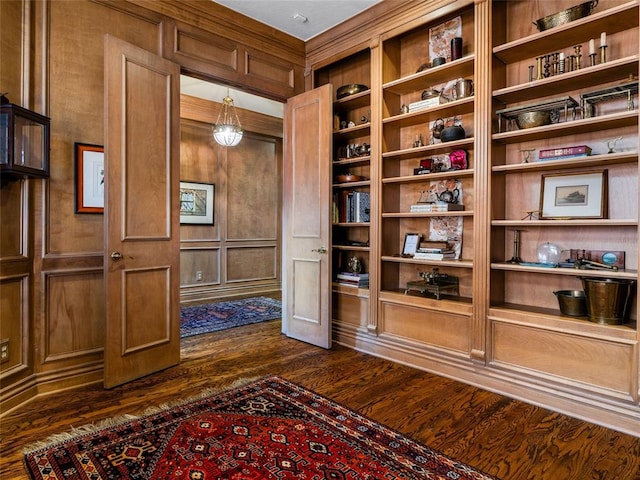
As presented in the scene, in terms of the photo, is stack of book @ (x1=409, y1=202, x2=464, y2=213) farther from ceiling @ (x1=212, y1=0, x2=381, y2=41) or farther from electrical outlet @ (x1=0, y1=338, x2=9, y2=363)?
electrical outlet @ (x1=0, y1=338, x2=9, y2=363)

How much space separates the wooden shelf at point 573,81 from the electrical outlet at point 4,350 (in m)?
3.74

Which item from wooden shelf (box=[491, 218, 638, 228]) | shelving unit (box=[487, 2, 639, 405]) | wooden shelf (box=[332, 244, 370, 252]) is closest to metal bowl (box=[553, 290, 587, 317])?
shelving unit (box=[487, 2, 639, 405])

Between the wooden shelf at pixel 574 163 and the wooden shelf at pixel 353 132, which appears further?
the wooden shelf at pixel 353 132

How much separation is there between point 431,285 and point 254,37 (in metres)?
2.91

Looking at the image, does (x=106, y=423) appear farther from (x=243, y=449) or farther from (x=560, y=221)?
(x=560, y=221)

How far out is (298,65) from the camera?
4254 millimetres

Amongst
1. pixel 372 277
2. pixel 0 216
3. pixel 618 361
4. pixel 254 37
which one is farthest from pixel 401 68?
pixel 0 216

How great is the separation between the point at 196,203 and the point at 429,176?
3.94 meters

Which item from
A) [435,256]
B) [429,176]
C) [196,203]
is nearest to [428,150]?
[429,176]

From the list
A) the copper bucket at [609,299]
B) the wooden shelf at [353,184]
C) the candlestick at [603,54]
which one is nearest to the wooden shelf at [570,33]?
the candlestick at [603,54]

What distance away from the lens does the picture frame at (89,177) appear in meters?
2.89

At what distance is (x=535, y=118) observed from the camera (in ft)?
8.86

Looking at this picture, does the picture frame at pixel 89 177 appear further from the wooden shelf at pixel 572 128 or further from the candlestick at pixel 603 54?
the candlestick at pixel 603 54

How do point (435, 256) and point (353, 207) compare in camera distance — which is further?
point (353, 207)
